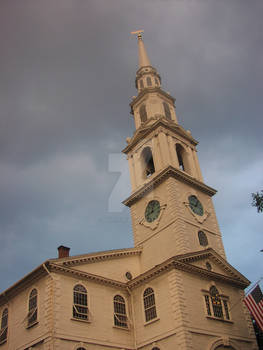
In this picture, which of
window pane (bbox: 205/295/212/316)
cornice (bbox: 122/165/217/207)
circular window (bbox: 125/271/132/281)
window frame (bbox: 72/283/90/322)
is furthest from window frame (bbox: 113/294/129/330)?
cornice (bbox: 122/165/217/207)

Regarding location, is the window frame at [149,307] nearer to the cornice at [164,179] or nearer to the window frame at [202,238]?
the window frame at [202,238]

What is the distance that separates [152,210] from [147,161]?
24.6 feet

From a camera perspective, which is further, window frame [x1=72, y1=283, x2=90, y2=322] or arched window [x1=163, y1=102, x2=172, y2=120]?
arched window [x1=163, y1=102, x2=172, y2=120]

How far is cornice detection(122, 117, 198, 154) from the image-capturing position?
3797 cm

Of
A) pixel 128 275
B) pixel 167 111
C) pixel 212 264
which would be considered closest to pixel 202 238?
pixel 212 264

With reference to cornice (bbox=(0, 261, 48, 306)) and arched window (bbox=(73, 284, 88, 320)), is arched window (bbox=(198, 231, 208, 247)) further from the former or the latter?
cornice (bbox=(0, 261, 48, 306))

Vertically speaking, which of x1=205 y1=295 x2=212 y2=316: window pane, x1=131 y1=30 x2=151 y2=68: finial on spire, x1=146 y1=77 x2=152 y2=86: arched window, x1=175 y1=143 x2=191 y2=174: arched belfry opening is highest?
x1=131 y1=30 x2=151 y2=68: finial on spire

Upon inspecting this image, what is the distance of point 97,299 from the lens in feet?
88.1

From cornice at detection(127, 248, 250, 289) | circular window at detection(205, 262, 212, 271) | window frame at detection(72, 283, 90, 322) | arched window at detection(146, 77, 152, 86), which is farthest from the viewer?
arched window at detection(146, 77, 152, 86)

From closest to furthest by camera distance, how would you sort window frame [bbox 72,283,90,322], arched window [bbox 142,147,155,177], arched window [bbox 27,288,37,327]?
1. window frame [bbox 72,283,90,322]
2. arched window [bbox 27,288,37,327]
3. arched window [bbox 142,147,155,177]

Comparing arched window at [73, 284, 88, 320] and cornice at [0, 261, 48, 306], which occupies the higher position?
cornice at [0, 261, 48, 306]

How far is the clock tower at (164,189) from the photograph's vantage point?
3120 centimetres

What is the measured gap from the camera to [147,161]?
1572 inches

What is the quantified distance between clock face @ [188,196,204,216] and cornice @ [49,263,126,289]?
9.29 meters
